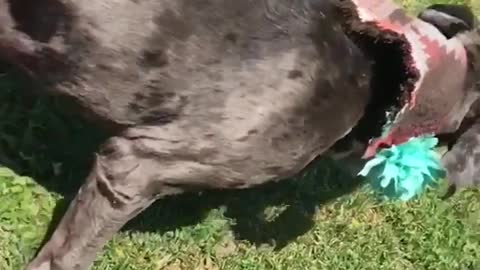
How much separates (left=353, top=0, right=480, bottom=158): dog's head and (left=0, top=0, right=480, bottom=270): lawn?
1.32 feet

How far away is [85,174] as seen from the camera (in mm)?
3688

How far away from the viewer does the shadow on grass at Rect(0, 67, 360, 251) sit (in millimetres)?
3670

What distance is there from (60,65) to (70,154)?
0.93 m

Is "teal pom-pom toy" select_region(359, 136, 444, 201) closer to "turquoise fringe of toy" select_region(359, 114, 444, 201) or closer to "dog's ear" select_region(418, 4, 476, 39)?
"turquoise fringe of toy" select_region(359, 114, 444, 201)

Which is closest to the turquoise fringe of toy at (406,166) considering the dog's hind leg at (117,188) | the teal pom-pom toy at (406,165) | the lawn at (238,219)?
the teal pom-pom toy at (406,165)

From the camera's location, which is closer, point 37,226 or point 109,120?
point 109,120

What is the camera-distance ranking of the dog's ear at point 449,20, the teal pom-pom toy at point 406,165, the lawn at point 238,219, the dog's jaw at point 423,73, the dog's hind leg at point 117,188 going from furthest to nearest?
the lawn at point 238,219
the dog's ear at point 449,20
the teal pom-pom toy at point 406,165
the dog's jaw at point 423,73
the dog's hind leg at point 117,188

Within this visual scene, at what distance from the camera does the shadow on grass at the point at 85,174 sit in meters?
3.67

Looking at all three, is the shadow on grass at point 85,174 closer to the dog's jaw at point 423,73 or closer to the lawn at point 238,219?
the lawn at point 238,219

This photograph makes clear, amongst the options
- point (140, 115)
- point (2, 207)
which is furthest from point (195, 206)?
point (140, 115)

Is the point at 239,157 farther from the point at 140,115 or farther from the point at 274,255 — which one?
the point at 274,255

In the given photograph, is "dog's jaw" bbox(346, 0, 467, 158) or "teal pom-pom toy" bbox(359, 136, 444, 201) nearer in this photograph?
"dog's jaw" bbox(346, 0, 467, 158)

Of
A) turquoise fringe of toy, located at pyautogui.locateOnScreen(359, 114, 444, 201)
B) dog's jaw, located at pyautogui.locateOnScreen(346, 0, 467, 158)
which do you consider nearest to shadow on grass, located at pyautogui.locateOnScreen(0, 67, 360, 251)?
turquoise fringe of toy, located at pyautogui.locateOnScreen(359, 114, 444, 201)

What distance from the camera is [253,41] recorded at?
284cm
